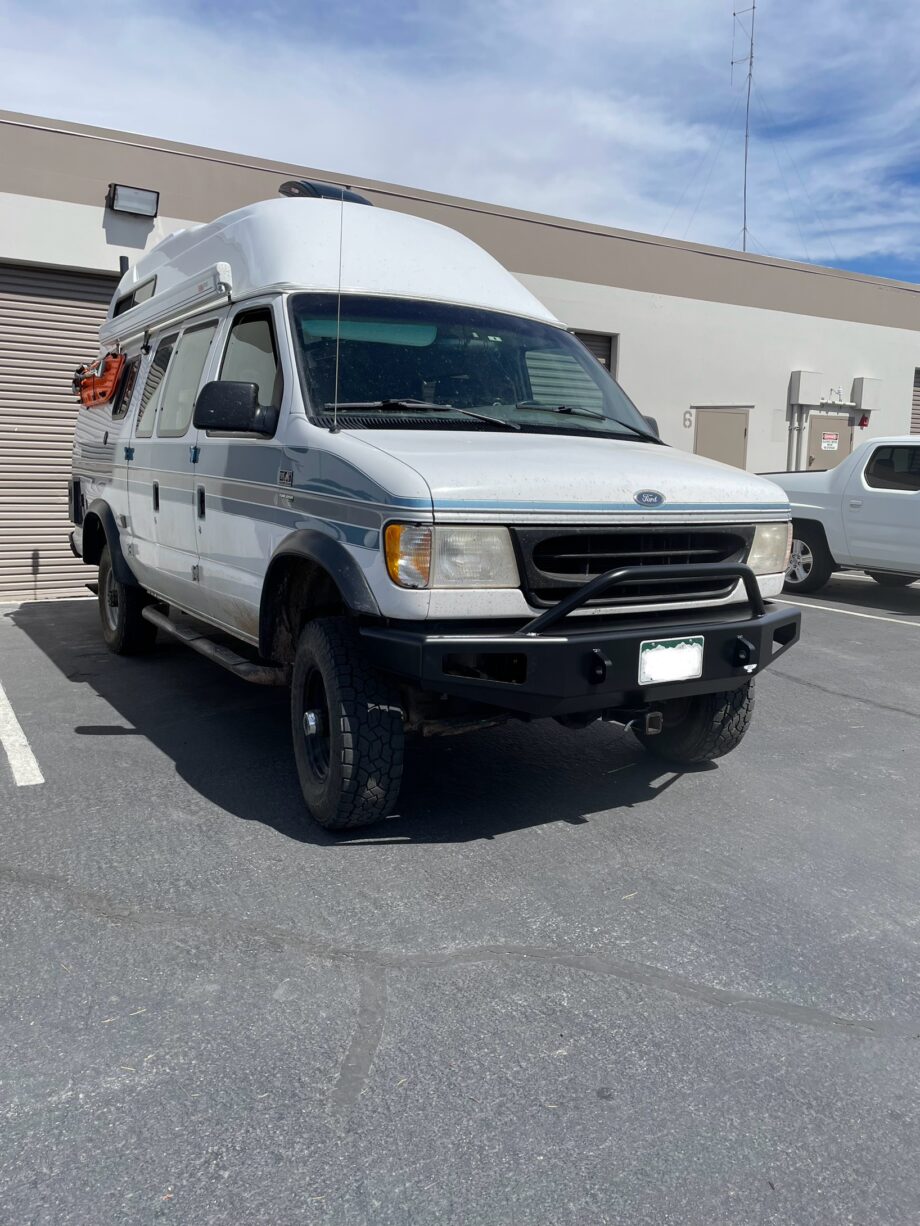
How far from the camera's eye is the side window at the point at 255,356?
457 cm

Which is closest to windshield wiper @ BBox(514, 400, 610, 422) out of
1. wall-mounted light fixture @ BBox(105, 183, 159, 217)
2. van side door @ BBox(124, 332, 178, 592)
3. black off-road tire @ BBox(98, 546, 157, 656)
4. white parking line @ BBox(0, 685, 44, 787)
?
van side door @ BBox(124, 332, 178, 592)

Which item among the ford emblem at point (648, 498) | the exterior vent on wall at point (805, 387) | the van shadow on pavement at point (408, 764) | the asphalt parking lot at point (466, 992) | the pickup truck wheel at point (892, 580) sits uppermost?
the exterior vent on wall at point (805, 387)

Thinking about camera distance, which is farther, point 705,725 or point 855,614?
point 855,614

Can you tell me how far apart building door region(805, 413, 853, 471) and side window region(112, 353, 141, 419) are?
1161 cm

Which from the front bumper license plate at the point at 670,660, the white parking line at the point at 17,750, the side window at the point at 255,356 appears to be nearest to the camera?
the front bumper license plate at the point at 670,660

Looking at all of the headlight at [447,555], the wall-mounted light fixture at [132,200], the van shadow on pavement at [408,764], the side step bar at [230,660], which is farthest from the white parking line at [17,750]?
the wall-mounted light fixture at [132,200]

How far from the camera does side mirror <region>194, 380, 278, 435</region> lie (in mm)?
4258

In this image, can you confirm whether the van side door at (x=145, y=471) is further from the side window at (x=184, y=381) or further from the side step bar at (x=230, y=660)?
the side step bar at (x=230, y=660)

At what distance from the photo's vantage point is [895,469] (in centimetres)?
1063

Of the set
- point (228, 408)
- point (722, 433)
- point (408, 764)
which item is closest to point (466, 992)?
point (408, 764)

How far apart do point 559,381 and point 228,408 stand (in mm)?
1683

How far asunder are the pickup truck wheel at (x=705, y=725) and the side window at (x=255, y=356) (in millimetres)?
2209

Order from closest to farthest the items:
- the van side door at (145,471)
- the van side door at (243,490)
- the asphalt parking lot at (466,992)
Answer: the asphalt parking lot at (466,992) → the van side door at (243,490) → the van side door at (145,471)

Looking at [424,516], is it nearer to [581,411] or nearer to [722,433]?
[581,411]
